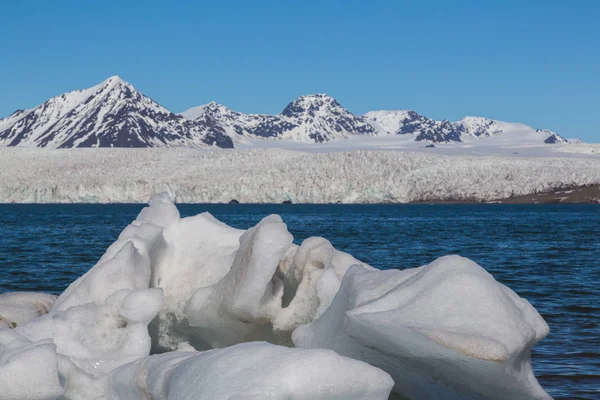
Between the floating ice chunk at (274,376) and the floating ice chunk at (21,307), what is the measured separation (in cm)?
357

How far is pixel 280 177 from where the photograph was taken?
251ft

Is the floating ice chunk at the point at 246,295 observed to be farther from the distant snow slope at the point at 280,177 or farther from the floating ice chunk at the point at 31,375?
the distant snow slope at the point at 280,177

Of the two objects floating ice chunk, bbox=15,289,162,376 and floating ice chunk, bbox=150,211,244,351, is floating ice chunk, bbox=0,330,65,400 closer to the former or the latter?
floating ice chunk, bbox=15,289,162,376

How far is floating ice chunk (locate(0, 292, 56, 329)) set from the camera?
7.79 metres

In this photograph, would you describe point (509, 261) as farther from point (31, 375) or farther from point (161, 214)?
point (31, 375)

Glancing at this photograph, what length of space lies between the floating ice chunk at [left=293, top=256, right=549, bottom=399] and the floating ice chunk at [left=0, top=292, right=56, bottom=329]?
12.3ft

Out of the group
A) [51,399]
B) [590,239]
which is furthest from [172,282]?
[590,239]

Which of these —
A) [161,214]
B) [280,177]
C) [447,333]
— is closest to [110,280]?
[161,214]

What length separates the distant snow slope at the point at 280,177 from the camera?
75312 millimetres

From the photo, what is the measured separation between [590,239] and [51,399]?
31111 millimetres

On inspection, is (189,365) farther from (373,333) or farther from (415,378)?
(415,378)

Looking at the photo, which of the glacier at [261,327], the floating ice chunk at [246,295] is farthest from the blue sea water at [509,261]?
the floating ice chunk at [246,295]

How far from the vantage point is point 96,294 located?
7094mm

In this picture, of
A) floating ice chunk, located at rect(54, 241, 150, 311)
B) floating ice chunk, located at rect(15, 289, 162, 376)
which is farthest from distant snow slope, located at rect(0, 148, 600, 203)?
floating ice chunk, located at rect(15, 289, 162, 376)
